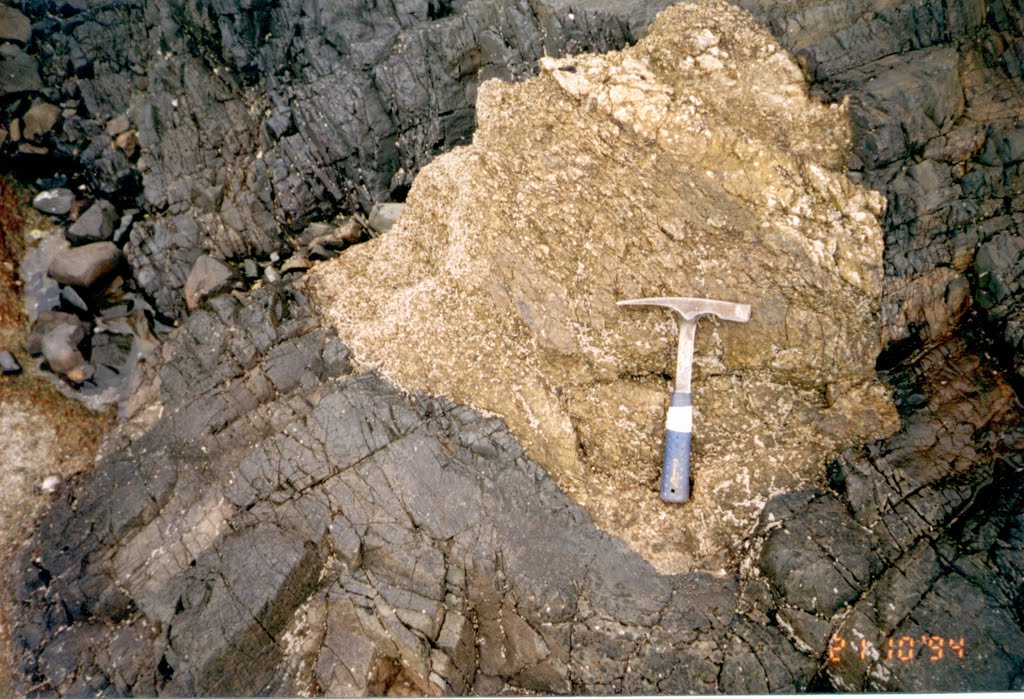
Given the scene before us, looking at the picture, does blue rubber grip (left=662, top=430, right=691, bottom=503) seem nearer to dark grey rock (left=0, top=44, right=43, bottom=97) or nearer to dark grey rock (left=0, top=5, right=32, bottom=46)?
dark grey rock (left=0, top=44, right=43, bottom=97)

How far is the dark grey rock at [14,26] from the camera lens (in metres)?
5.87

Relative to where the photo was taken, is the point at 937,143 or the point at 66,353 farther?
the point at 66,353

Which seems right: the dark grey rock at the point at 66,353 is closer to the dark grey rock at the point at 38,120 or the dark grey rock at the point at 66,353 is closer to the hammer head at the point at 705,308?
the dark grey rock at the point at 38,120

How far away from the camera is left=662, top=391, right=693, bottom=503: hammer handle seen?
3953mm

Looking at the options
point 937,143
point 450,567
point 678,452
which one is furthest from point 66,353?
point 937,143

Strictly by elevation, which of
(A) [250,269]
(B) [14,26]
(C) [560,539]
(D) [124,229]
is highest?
(B) [14,26]

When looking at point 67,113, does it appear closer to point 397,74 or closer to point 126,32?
point 126,32

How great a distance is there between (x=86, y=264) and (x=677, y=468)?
566 centimetres

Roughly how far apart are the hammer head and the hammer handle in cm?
54

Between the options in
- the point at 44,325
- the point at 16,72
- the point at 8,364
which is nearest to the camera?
the point at 8,364

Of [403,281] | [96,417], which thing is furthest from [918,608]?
[96,417]
